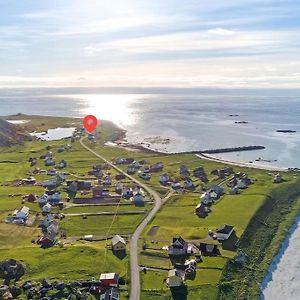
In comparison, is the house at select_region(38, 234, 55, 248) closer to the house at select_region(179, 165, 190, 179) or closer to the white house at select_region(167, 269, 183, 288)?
the white house at select_region(167, 269, 183, 288)

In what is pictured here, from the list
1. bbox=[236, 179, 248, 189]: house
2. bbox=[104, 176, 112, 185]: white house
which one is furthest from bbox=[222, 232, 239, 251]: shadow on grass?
bbox=[104, 176, 112, 185]: white house

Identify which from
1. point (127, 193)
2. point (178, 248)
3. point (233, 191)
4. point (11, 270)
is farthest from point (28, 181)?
point (178, 248)

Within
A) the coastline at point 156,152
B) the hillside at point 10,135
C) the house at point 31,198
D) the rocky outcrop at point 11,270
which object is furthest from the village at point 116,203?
the hillside at point 10,135

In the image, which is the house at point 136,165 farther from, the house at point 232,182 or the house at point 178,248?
the house at point 178,248

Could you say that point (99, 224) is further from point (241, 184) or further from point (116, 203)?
point (241, 184)

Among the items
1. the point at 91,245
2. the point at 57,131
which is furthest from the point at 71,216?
the point at 57,131

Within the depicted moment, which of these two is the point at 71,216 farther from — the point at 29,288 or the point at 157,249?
the point at 29,288
